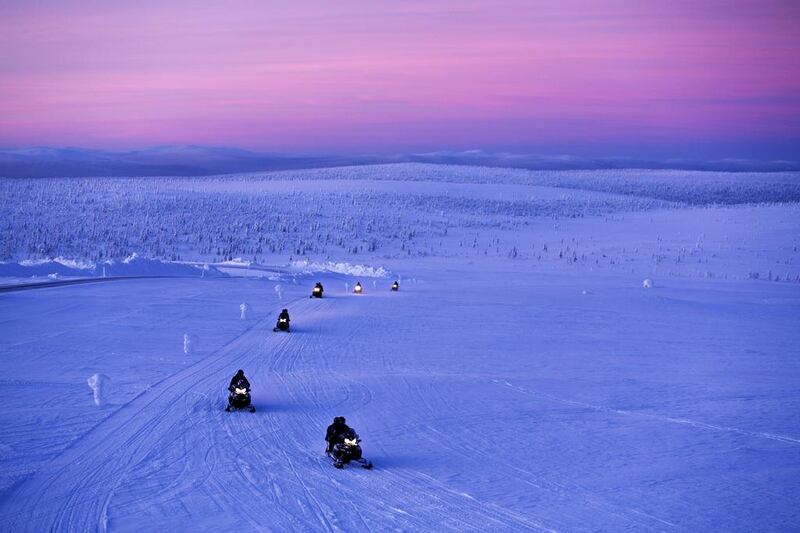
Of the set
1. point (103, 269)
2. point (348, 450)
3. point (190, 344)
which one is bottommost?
point (190, 344)

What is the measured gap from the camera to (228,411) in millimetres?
13531

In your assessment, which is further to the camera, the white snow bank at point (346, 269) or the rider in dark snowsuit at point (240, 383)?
the white snow bank at point (346, 269)

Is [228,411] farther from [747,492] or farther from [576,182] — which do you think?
[576,182]

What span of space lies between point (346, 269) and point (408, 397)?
27.8 m

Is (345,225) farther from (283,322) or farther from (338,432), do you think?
(338,432)

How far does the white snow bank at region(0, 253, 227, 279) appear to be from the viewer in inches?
1297

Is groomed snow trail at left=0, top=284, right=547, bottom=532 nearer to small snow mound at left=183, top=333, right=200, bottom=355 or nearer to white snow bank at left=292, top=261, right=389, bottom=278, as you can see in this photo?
small snow mound at left=183, top=333, right=200, bottom=355

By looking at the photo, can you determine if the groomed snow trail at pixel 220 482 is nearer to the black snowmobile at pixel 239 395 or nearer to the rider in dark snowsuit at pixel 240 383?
the black snowmobile at pixel 239 395

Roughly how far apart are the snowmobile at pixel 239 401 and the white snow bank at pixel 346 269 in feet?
88.5

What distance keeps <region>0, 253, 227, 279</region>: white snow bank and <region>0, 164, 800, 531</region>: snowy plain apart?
0.52ft

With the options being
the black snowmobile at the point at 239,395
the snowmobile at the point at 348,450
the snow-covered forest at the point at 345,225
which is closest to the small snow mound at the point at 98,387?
the black snowmobile at the point at 239,395

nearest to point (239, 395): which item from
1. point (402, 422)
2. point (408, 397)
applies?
point (402, 422)

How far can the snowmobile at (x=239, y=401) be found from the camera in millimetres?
13444

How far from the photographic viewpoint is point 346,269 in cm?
4284
